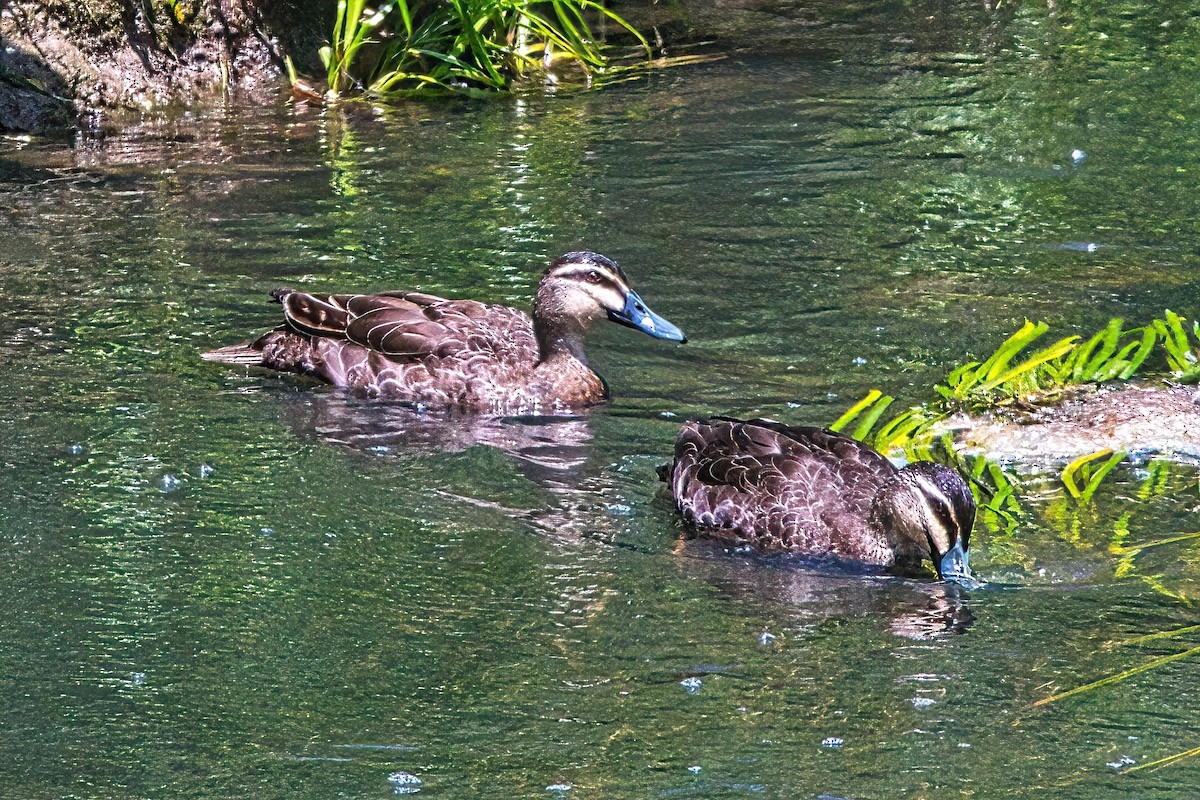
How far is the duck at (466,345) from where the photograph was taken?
8.35 meters

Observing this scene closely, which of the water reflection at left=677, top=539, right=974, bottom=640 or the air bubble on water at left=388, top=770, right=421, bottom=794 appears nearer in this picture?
the air bubble on water at left=388, top=770, right=421, bottom=794

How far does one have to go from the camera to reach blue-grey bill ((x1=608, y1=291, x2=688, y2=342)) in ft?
27.1

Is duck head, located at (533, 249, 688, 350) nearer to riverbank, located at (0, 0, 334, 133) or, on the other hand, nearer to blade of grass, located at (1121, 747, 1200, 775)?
blade of grass, located at (1121, 747, 1200, 775)

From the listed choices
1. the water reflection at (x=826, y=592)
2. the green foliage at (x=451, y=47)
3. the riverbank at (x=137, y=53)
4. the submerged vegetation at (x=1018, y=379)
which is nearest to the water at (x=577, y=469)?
the water reflection at (x=826, y=592)

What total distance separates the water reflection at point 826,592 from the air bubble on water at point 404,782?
1.70 m

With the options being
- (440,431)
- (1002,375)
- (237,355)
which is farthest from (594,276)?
(1002,375)

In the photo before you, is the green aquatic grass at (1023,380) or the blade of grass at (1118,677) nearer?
the blade of grass at (1118,677)

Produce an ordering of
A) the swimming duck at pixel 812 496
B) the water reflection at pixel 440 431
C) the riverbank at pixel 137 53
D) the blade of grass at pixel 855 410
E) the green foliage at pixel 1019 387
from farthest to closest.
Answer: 1. the riverbank at pixel 137 53
2. the water reflection at pixel 440 431
3. the blade of grass at pixel 855 410
4. the green foliage at pixel 1019 387
5. the swimming duck at pixel 812 496

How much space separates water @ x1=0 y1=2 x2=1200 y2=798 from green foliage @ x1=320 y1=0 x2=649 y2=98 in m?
0.67

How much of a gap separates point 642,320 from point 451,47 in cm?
673

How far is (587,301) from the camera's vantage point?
841 cm

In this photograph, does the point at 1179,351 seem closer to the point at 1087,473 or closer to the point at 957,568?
the point at 1087,473

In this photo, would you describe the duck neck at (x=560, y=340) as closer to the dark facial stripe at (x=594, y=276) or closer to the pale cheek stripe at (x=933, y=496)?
the dark facial stripe at (x=594, y=276)

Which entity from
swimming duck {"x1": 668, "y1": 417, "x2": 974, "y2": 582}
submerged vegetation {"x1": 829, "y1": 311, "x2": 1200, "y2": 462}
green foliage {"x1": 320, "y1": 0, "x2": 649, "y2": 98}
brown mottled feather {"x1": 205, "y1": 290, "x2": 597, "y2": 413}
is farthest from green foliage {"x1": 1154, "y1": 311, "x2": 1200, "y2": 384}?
green foliage {"x1": 320, "y1": 0, "x2": 649, "y2": 98}
